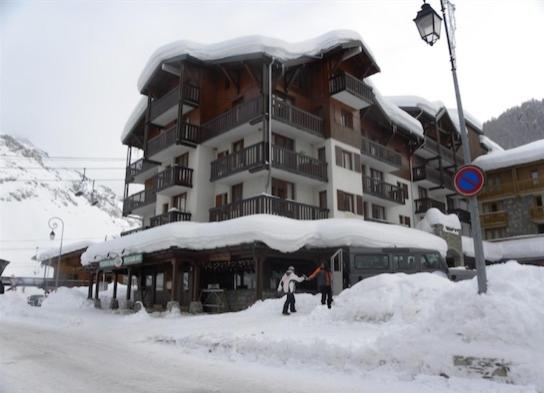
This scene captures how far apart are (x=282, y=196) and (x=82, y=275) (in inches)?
1448

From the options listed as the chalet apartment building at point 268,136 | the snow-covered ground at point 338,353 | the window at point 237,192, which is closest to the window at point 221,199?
the chalet apartment building at point 268,136

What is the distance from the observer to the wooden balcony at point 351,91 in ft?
83.6

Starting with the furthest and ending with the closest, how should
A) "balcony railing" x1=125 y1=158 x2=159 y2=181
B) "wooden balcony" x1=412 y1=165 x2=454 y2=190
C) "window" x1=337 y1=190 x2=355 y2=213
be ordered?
"wooden balcony" x1=412 y1=165 x2=454 y2=190
"balcony railing" x1=125 y1=158 x2=159 y2=181
"window" x1=337 y1=190 x2=355 y2=213

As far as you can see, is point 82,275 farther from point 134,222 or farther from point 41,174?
point 41,174

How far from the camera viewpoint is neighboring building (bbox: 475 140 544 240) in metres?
35.3

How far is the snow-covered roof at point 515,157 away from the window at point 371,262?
82.2ft

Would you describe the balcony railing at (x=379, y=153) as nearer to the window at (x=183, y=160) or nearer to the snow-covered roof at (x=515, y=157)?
the window at (x=183, y=160)

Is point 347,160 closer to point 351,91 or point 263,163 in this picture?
point 351,91

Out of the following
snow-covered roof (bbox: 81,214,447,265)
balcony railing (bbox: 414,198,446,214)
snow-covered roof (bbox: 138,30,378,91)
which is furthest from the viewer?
balcony railing (bbox: 414,198,446,214)

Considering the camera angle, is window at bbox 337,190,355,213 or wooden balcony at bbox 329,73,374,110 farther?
wooden balcony at bbox 329,73,374,110

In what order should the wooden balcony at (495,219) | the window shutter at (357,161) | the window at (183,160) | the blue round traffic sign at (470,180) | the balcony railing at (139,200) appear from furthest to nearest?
the wooden balcony at (495,219) → the balcony railing at (139,200) → the window at (183,160) → the window shutter at (357,161) → the blue round traffic sign at (470,180)

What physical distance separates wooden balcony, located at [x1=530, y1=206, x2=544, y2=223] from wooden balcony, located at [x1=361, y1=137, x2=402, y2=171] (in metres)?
13.2

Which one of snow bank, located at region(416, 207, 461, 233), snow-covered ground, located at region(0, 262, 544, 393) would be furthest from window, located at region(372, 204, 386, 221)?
snow-covered ground, located at region(0, 262, 544, 393)

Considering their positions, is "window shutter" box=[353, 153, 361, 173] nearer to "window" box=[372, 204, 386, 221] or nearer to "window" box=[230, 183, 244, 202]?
"window" box=[372, 204, 386, 221]
